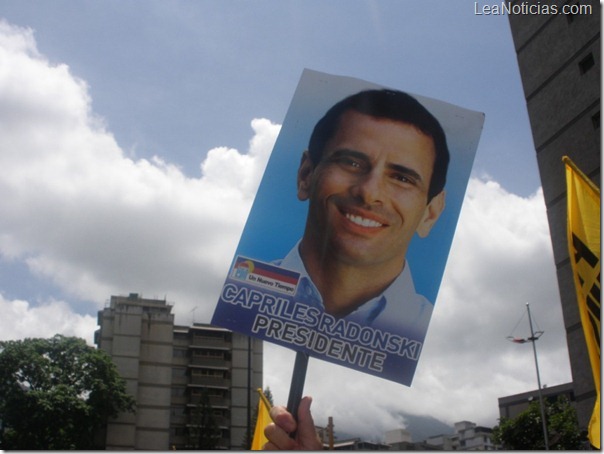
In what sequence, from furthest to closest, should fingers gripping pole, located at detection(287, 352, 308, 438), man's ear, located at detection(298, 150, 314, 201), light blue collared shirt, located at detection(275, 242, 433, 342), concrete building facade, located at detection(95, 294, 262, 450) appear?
concrete building facade, located at detection(95, 294, 262, 450) → man's ear, located at detection(298, 150, 314, 201) → light blue collared shirt, located at detection(275, 242, 433, 342) → fingers gripping pole, located at detection(287, 352, 308, 438)

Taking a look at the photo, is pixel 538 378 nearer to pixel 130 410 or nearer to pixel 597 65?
pixel 597 65

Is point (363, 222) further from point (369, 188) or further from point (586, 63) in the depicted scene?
point (586, 63)

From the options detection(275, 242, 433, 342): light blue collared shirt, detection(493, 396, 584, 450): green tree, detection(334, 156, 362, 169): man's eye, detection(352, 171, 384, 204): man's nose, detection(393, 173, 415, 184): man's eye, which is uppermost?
detection(493, 396, 584, 450): green tree

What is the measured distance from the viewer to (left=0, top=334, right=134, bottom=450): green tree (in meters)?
50.0

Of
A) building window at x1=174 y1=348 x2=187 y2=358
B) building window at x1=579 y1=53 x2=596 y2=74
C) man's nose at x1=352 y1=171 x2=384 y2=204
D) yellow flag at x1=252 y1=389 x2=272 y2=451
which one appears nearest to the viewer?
man's nose at x1=352 y1=171 x2=384 y2=204

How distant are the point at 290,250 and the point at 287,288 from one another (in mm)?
272

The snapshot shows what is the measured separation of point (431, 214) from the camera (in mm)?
5035

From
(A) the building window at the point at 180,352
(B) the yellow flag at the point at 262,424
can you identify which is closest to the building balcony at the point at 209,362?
(A) the building window at the point at 180,352

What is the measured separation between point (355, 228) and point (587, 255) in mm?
4010

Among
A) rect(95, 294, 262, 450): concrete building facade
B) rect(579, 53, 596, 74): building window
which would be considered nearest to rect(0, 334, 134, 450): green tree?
rect(95, 294, 262, 450): concrete building facade

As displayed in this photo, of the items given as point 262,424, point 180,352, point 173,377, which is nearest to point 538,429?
point 173,377

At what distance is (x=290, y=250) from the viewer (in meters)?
5.00

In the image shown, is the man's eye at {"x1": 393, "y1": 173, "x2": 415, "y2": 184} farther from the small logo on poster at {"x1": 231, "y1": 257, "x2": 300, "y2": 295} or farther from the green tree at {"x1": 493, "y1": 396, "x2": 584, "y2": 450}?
the green tree at {"x1": 493, "y1": 396, "x2": 584, "y2": 450}

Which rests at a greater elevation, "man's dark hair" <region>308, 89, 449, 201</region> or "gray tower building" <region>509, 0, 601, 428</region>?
"gray tower building" <region>509, 0, 601, 428</region>
